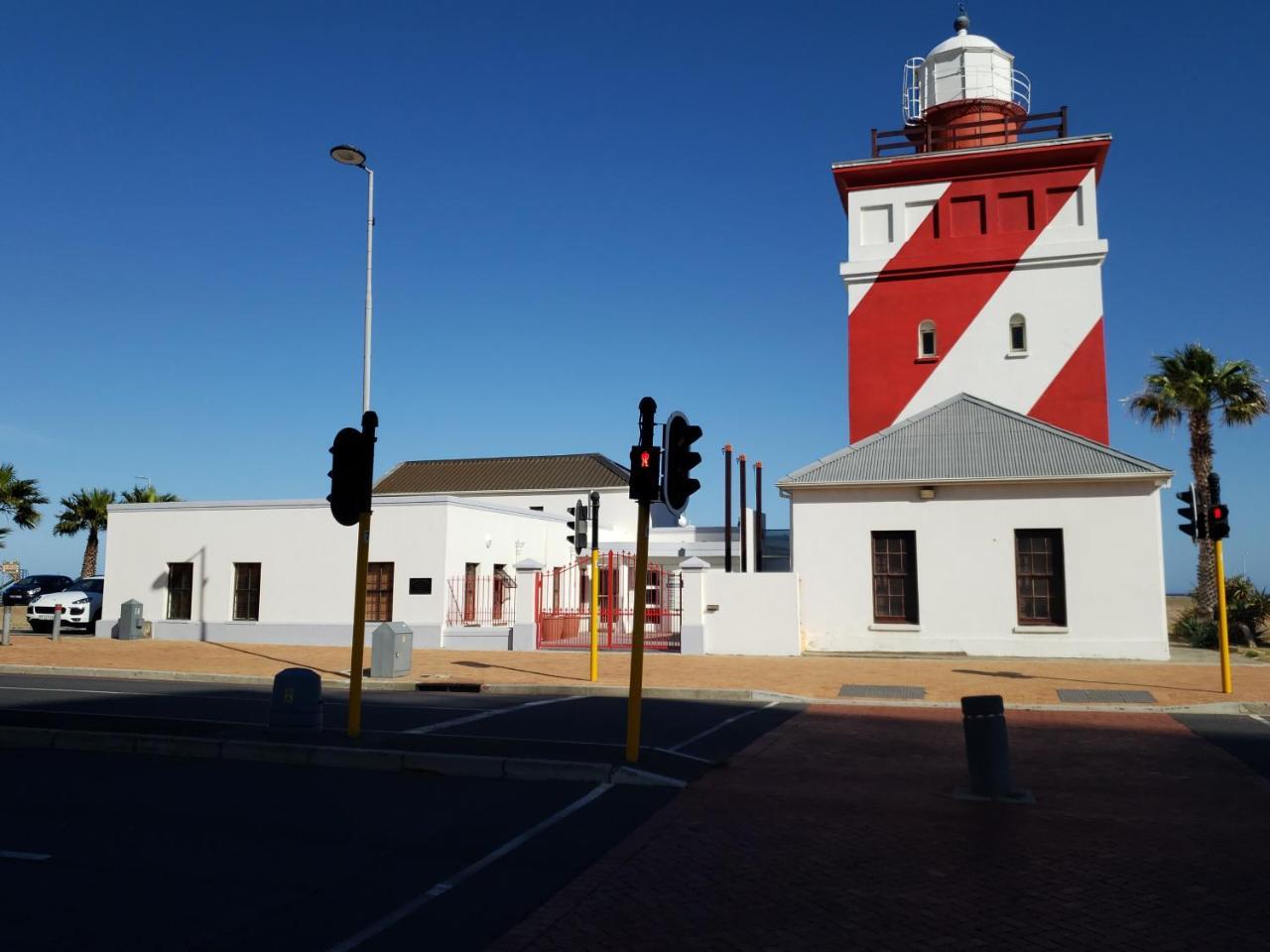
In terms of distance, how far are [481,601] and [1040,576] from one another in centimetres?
1381

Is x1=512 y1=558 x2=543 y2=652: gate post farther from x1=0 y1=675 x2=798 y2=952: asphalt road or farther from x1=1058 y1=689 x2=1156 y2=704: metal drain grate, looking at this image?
x1=1058 y1=689 x2=1156 y2=704: metal drain grate

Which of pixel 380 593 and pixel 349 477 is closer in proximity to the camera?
pixel 349 477

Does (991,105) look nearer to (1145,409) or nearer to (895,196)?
(895,196)

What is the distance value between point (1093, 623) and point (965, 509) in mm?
3599

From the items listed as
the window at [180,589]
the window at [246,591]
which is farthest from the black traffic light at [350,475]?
the window at [180,589]

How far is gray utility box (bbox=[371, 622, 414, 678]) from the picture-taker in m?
17.8

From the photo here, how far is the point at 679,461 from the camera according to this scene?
9.63 meters

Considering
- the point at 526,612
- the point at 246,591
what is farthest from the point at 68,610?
the point at 526,612

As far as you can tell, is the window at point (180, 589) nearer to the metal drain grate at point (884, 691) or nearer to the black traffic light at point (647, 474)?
the metal drain grate at point (884, 691)

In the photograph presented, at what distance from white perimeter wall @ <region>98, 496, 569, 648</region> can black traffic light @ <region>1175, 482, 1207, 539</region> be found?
630 inches

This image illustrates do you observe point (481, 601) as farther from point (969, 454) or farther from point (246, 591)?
point (969, 454)

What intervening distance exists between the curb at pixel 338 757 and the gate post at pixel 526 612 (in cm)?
1353

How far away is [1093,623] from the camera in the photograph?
21.9m

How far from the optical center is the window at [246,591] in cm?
2642
